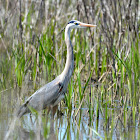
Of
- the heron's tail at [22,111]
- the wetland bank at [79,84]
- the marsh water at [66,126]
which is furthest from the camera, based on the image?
the heron's tail at [22,111]

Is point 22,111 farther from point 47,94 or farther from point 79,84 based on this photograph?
point 79,84

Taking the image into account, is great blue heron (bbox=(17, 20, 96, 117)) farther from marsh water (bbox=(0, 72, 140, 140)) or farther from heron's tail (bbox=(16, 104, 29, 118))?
marsh water (bbox=(0, 72, 140, 140))

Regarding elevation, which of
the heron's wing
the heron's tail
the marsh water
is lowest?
the marsh water

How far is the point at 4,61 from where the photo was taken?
16.0 ft

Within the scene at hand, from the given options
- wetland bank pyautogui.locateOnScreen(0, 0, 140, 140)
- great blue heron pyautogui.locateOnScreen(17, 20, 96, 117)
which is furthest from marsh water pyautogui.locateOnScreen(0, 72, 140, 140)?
great blue heron pyautogui.locateOnScreen(17, 20, 96, 117)

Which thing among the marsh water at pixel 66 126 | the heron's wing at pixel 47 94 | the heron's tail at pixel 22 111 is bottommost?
the marsh water at pixel 66 126

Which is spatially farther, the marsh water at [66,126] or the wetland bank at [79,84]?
the wetland bank at [79,84]

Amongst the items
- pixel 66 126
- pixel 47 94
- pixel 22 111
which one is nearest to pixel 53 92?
pixel 47 94

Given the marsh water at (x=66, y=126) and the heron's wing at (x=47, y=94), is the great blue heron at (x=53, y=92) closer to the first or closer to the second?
the heron's wing at (x=47, y=94)

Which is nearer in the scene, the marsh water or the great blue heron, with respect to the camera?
the marsh water

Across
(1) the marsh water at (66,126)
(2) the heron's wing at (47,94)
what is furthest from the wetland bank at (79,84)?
(2) the heron's wing at (47,94)

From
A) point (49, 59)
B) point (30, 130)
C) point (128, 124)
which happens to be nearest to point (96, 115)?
point (128, 124)

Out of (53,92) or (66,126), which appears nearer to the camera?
(66,126)

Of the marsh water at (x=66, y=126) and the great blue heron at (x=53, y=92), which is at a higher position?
the great blue heron at (x=53, y=92)
